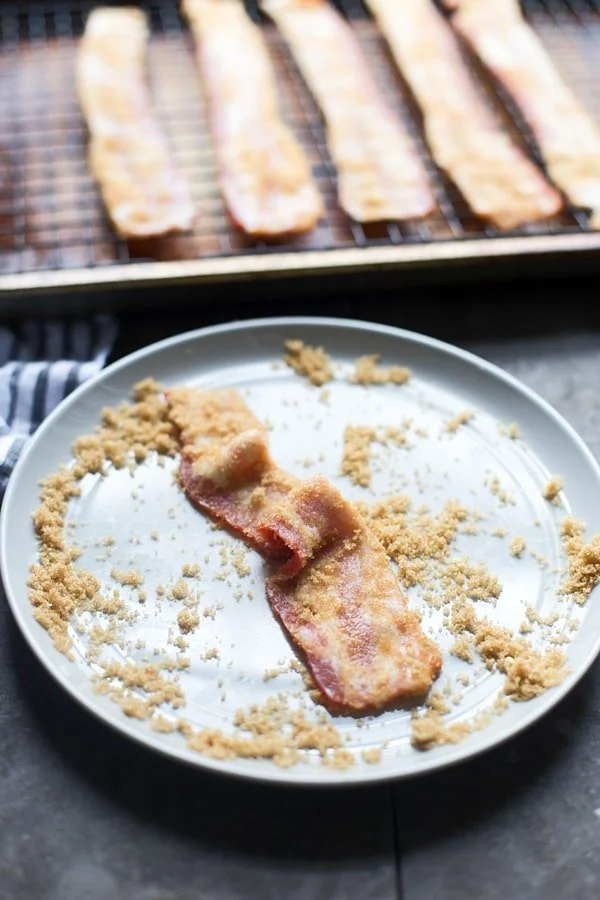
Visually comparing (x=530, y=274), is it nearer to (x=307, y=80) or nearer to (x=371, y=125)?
(x=371, y=125)

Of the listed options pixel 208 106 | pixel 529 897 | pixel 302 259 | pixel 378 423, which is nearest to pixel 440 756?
pixel 529 897

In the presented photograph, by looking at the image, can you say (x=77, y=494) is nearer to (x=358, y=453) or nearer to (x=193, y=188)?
(x=358, y=453)

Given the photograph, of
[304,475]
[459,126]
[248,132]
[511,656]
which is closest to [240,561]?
[304,475]

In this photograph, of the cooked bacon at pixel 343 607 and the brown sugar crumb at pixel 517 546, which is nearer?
the cooked bacon at pixel 343 607

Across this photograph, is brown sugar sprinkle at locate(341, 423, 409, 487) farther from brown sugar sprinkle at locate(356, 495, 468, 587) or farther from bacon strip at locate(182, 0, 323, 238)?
bacon strip at locate(182, 0, 323, 238)

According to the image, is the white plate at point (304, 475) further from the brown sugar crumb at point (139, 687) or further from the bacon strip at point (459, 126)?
the bacon strip at point (459, 126)

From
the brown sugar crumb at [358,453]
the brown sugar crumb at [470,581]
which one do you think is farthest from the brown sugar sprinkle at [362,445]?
the brown sugar crumb at [470,581]
